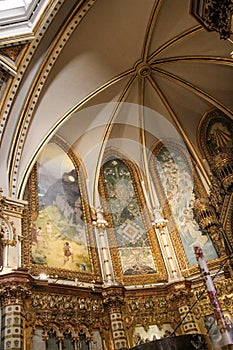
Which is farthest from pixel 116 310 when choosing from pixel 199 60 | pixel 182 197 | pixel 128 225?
pixel 199 60

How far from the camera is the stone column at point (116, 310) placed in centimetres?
897

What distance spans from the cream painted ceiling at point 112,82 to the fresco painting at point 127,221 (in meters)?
0.85

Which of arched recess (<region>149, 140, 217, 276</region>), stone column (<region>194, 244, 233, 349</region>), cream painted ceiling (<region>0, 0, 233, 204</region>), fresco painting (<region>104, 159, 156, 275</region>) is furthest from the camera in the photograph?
arched recess (<region>149, 140, 217, 276</region>)

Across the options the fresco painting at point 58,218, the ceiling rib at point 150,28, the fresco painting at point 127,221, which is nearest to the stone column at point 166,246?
the fresco painting at point 127,221

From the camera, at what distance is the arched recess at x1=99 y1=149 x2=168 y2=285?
1085cm

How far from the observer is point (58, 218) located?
34.7ft

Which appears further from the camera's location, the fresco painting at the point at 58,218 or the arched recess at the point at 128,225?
the arched recess at the point at 128,225

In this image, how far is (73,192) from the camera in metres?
11.8

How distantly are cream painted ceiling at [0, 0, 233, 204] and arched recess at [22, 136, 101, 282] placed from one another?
64 centimetres

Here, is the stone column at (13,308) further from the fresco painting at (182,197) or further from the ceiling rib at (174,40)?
the ceiling rib at (174,40)

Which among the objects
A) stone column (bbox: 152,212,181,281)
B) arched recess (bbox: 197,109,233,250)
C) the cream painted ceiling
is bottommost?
stone column (bbox: 152,212,181,281)

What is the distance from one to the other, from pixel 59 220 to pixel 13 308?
345 centimetres

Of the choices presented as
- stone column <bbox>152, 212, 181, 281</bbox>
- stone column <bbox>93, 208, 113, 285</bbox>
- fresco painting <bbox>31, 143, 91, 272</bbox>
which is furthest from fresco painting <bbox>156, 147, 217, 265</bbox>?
fresco painting <bbox>31, 143, 91, 272</bbox>

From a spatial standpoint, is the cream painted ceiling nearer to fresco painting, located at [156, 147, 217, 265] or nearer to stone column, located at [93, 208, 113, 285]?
fresco painting, located at [156, 147, 217, 265]
